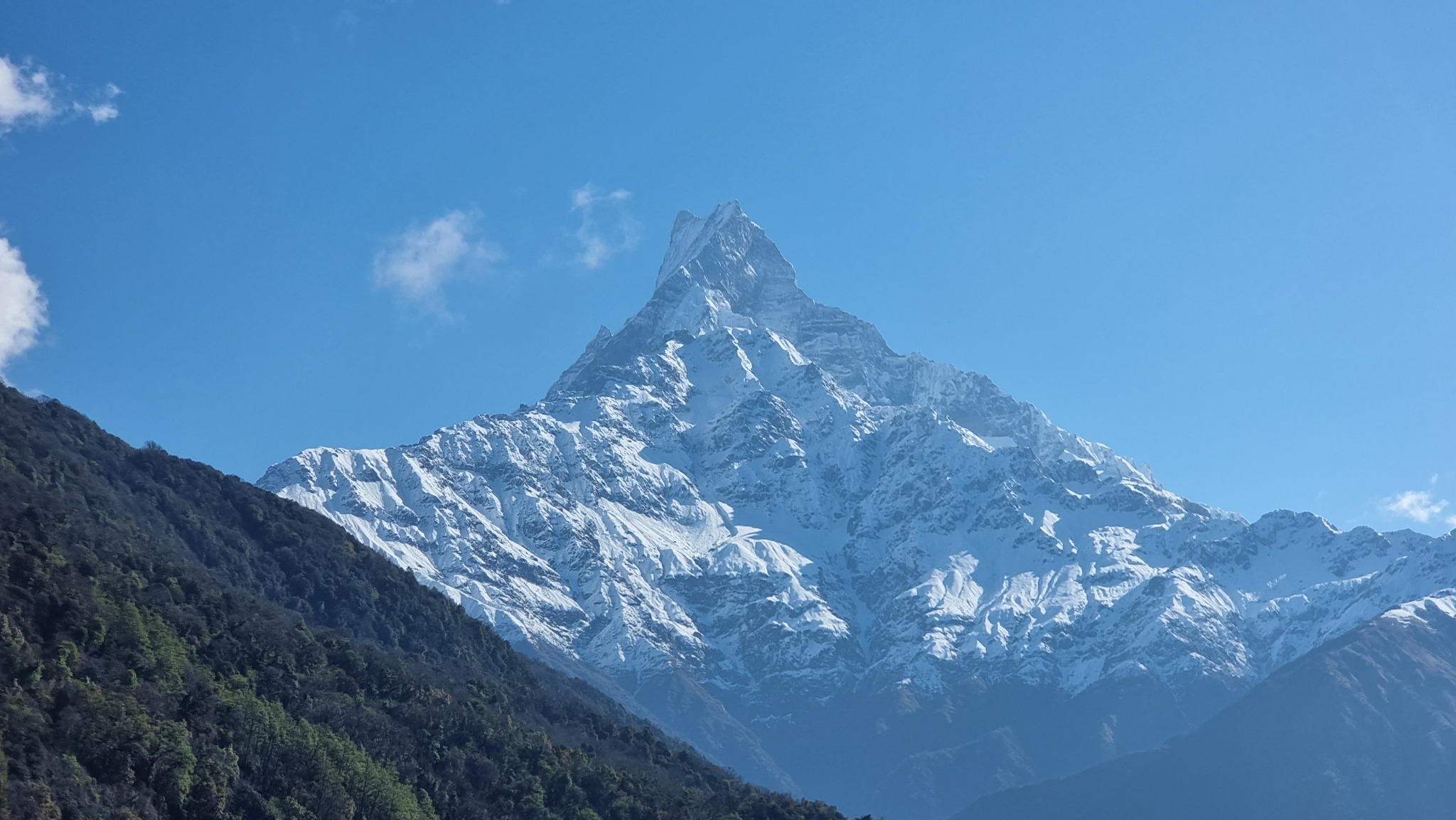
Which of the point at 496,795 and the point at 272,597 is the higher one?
the point at 272,597

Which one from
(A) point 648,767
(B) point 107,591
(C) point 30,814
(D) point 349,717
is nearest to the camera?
(C) point 30,814

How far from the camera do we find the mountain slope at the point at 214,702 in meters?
108

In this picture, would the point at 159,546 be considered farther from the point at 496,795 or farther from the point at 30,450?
the point at 496,795

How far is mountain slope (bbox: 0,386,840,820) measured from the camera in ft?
355

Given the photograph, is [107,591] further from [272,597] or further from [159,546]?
[272,597]

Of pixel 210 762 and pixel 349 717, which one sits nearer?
pixel 210 762

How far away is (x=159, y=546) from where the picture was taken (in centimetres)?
16400

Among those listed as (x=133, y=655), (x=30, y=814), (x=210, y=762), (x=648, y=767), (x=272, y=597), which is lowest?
(x=30, y=814)

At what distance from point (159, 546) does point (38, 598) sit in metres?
45.9

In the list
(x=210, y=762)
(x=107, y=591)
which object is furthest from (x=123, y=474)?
(x=210, y=762)

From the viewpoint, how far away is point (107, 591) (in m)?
129

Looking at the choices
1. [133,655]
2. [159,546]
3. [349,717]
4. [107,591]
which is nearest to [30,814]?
[133,655]

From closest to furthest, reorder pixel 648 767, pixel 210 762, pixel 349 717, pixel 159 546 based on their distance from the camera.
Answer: pixel 210 762, pixel 349 717, pixel 159 546, pixel 648 767

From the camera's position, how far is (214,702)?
124 metres
